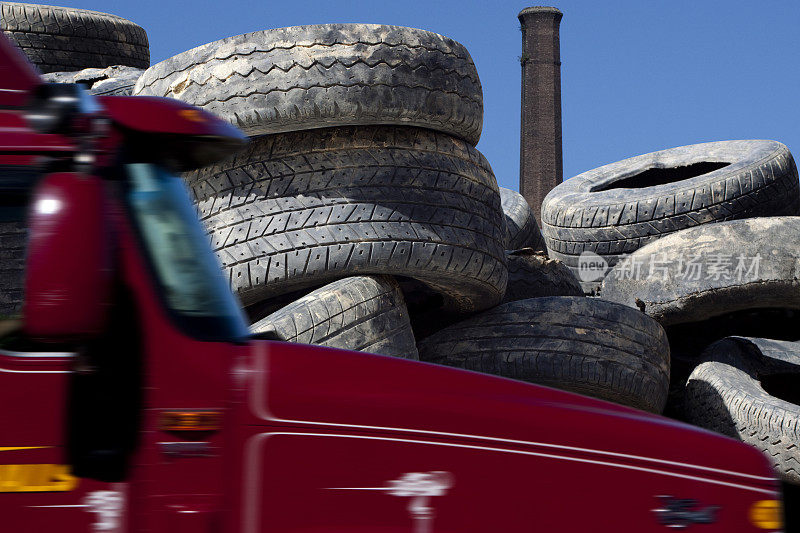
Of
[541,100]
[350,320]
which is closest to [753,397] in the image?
[350,320]

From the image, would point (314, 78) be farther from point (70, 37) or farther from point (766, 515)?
point (70, 37)

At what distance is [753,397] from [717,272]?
1.07 metres

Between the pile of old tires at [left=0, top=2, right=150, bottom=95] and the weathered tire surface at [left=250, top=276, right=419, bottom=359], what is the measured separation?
310cm

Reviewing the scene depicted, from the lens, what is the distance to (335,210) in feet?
14.0

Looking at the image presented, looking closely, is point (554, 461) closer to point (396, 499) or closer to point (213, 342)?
point (396, 499)

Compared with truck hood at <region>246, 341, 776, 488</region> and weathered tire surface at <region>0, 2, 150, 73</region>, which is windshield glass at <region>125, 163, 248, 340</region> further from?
weathered tire surface at <region>0, 2, 150, 73</region>

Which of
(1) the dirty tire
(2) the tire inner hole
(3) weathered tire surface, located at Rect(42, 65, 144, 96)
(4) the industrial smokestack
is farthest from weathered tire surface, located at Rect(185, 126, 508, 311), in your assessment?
(4) the industrial smokestack

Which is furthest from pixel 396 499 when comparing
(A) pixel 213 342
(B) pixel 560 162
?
(B) pixel 560 162

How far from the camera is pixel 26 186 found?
1.88 metres

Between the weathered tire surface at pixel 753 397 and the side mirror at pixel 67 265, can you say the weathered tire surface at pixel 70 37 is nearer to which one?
→ the weathered tire surface at pixel 753 397

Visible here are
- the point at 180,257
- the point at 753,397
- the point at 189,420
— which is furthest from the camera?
the point at 753,397

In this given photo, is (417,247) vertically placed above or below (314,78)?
below

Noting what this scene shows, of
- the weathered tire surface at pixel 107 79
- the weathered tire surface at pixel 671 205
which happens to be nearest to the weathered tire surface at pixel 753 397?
the weathered tire surface at pixel 671 205

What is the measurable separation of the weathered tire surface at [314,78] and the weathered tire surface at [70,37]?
2866 millimetres
